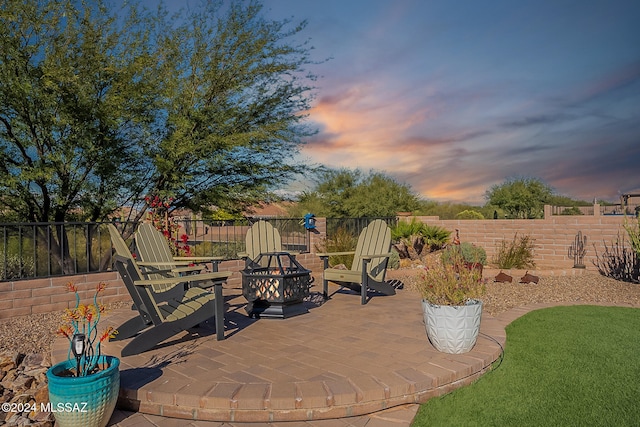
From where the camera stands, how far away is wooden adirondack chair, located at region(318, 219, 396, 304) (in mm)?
6062

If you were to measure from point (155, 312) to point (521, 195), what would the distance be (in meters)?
25.2

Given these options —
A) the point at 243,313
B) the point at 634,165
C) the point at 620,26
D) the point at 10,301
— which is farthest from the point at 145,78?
the point at 634,165

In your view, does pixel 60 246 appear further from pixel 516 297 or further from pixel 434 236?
pixel 434 236

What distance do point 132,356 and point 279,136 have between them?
24.4 ft

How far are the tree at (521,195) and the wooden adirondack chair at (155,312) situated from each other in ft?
78.9

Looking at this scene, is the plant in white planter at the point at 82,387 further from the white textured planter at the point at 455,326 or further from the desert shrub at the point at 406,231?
the desert shrub at the point at 406,231

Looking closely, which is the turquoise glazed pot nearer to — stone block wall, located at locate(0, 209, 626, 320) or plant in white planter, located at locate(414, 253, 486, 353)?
plant in white planter, located at locate(414, 253, 486, 353)

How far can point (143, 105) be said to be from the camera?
28.9 ft

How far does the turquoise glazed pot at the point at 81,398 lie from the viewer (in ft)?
7.98

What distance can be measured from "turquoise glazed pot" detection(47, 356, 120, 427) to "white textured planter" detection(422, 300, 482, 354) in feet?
8.53

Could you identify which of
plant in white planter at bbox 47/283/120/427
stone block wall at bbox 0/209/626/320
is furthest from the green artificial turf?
stone block wall at bbox 0/209/626/320

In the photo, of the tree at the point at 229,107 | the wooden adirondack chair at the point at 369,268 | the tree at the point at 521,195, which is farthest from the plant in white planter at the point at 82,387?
the tree at the point at 521,195

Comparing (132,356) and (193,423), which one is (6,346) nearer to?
(132,356)

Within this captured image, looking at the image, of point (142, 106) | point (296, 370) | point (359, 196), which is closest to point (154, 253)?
point (296, 370)
